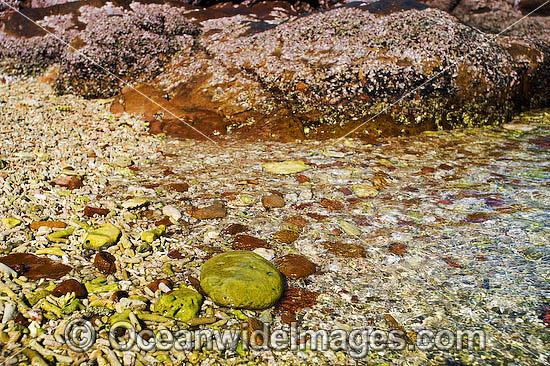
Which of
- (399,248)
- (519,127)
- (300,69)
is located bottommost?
(399,248)

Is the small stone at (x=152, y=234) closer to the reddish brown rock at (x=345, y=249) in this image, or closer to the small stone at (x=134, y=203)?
the small stone at (x=134, y=203)

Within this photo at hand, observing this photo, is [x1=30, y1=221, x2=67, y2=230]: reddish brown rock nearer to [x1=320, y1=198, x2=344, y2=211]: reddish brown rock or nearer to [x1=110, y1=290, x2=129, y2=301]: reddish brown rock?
[x1=110, y1=290, x2=129, y2=301]: reddish brown rock

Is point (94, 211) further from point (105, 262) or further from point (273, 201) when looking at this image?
point (273, 201)

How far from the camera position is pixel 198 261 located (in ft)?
10.9

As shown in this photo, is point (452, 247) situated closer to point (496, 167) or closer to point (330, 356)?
point (330, 356)

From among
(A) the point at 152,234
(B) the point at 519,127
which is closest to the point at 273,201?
(A) the point at 152,234

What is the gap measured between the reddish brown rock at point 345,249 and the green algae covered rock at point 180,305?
4.14 feet

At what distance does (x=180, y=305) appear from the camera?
2.72m

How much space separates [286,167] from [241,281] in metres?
2.62

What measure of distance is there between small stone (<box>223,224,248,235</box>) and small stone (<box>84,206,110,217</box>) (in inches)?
47.4

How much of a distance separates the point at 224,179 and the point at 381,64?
3.77m

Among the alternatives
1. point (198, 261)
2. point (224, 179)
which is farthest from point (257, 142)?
point (198, 261)

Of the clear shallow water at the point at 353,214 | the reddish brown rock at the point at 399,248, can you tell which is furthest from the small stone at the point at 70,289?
the reddish brown rock at the point at 399,248

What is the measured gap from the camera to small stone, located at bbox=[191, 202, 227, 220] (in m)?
4.07
